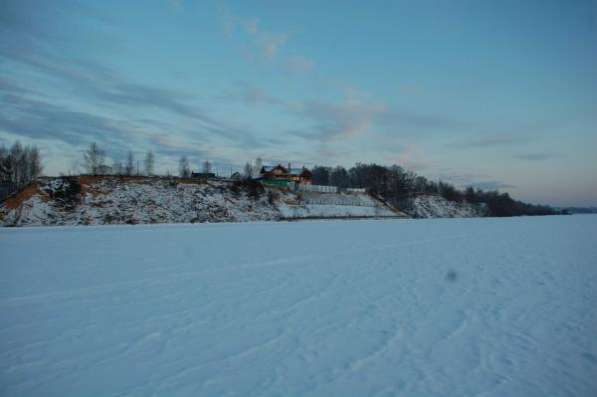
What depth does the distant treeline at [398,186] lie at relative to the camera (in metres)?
92.3

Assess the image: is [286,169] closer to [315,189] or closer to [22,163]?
[315,189]

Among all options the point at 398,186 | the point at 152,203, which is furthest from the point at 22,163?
the point at 398,186

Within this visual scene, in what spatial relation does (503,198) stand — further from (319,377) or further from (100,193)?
(319,377)

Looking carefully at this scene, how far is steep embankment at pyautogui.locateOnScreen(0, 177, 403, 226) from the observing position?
3197cm

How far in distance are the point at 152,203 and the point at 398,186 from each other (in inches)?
2826

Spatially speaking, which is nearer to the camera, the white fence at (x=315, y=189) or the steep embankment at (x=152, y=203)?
the steep embankment at (x=152, y=203)

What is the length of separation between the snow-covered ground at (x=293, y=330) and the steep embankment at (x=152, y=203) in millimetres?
22631

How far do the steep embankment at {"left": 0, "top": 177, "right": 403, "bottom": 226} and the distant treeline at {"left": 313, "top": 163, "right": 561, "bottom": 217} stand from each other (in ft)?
88.4

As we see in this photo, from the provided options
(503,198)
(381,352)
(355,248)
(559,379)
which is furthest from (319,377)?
(503,198)

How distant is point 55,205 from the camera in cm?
3319

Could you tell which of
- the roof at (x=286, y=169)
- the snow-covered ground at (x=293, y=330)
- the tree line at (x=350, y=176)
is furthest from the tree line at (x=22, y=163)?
the snow-covered ground at (x=293, y=330)

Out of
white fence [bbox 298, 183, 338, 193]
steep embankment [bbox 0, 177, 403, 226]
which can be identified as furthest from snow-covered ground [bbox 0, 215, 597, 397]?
white fence [bbox 298, 183, 338, 193]

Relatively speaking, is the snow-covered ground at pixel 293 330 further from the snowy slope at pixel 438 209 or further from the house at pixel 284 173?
the house at pixel 284 173

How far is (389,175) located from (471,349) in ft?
317
